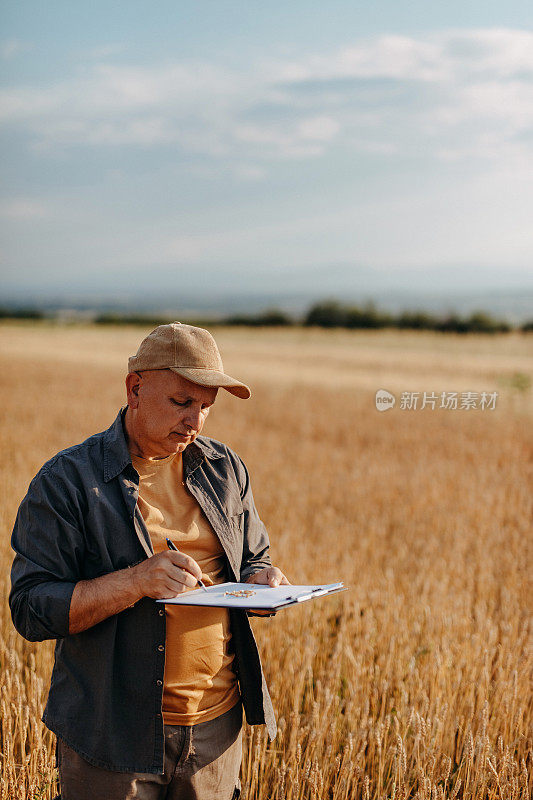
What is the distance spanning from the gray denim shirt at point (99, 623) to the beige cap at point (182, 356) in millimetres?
274

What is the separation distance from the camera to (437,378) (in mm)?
25703

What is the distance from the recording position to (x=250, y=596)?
2.22m

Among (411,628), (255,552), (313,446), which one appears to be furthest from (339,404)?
(255,552)

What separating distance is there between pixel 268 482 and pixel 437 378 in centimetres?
1674

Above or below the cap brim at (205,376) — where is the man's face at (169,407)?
below

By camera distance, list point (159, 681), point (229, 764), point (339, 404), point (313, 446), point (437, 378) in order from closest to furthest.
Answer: point (159, 681)
point (229, 764)
point (313, 446)
point (339, 404)
point (437, 378)

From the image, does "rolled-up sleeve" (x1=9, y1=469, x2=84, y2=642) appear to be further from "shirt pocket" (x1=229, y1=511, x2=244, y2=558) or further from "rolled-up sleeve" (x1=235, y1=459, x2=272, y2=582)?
"rolled-up sleeve" (x1=235, y1=459, x2=272, y2=582)

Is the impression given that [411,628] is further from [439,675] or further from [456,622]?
[439,675]

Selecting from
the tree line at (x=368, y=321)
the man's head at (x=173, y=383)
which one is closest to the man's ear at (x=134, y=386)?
the man's head at (x=173, y=383)

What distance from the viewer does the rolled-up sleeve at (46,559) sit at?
7.07ft

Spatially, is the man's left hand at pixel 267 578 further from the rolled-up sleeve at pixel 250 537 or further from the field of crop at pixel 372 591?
the field of crop at pixel 372 591

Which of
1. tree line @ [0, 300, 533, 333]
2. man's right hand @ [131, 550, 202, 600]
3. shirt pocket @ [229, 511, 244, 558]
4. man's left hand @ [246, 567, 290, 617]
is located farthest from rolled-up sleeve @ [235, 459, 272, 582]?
tree line @ [0, 300, 533, 333]

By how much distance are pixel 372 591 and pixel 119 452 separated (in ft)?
11.9

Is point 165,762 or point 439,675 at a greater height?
point 165,762
